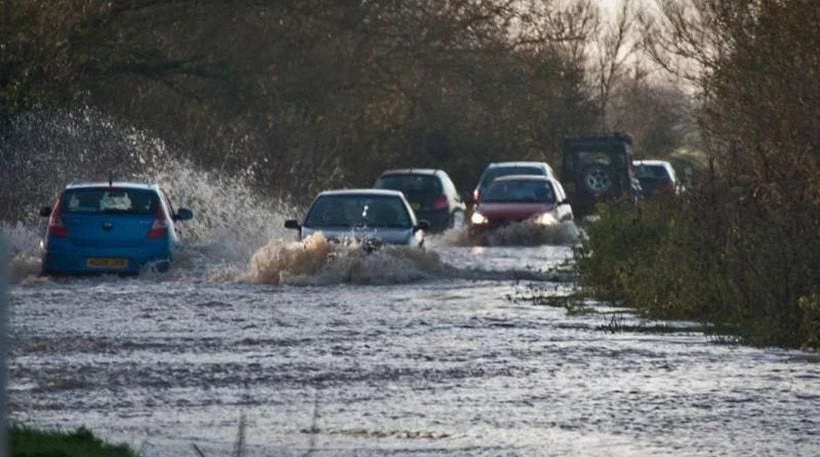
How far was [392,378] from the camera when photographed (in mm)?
14836

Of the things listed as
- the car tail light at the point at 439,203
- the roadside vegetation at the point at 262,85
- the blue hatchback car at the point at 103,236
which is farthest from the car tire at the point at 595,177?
the blue hatchback car at the point at 103,236

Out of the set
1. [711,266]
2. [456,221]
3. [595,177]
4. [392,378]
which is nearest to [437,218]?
[456,221]

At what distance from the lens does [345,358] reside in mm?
16547

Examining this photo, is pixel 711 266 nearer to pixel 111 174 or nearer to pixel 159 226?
pixel 159 226

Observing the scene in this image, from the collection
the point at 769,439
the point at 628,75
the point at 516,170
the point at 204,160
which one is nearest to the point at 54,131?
the point at 204,160

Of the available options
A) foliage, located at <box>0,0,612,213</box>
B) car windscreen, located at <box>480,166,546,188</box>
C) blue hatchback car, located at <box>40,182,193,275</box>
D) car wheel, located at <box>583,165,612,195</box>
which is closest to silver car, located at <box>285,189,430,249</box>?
blue hatchback car, located at <box>40,182,193,275</box>

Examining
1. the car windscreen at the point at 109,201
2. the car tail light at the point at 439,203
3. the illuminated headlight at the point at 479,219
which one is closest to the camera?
the car windscreen at the point at 109,201

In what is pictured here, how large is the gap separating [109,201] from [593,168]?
97.4 ft

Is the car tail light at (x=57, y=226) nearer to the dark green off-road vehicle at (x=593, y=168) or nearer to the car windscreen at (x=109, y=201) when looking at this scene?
the car windscreen at (x=109, y=201)

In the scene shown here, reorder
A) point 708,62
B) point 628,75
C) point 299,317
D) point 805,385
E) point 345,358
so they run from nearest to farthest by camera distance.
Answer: point 805,385 < point 345,358 < point 299,317 < point 708,62 < point 628,75

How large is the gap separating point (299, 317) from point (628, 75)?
80477 millimetres

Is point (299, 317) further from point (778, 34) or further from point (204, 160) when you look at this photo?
point (204, 160)

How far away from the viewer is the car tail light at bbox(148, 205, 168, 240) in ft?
94.2

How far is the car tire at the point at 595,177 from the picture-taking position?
187ft
